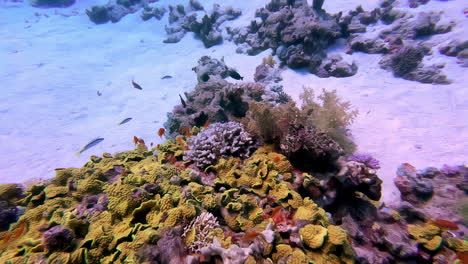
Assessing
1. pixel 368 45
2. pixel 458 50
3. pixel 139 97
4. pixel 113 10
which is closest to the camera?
pixel 458 50

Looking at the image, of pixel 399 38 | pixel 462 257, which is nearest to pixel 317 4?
pixel 399 38

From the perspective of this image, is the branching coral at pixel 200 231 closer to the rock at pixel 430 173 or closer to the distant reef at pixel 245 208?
the distant reef at pixel 245 208

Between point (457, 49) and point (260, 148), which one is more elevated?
point (457, 49)

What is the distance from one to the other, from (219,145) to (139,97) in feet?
26.9

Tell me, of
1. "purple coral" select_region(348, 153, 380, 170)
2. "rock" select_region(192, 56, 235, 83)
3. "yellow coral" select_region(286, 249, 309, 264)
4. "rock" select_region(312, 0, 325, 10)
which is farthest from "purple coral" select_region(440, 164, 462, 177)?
"rock" select_region(312, 0, 325, 10)

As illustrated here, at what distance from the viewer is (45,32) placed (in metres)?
19.2

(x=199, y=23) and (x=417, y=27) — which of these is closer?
(x=417, y=27)

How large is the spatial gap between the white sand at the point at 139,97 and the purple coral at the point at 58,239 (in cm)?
524

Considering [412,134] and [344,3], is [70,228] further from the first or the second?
[344,3]

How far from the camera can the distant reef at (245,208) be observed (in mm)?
2150

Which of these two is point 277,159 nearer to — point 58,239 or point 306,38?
point 58,239

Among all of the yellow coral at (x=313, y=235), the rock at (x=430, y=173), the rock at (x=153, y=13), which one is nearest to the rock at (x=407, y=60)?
the rock at (x=430, y=173)

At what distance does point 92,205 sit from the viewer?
291 cm

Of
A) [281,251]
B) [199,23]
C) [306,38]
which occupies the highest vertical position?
[306,38]
